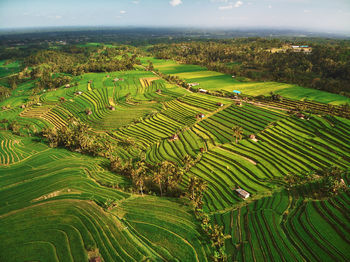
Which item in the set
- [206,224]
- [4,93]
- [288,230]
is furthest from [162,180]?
[4,93]

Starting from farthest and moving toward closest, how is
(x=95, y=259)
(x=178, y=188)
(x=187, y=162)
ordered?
(x=187, y=162) < (x=178, y=188) < (x=95, y=259)

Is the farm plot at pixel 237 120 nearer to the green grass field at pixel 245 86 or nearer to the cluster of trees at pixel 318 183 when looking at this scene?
the green grass field at pixel 245 86

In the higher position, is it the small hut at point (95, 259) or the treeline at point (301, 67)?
the treeline at point (301, 67)

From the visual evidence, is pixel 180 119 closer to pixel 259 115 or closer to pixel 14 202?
pixel 259 115

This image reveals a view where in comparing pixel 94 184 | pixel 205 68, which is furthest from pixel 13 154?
pixel 205 68

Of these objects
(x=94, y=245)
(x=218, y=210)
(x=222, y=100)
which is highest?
(x=222, y=100)

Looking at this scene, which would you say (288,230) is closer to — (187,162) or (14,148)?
(187,162)

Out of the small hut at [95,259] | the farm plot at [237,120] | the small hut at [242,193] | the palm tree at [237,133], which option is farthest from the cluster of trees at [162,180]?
the palm tree at [237,133]
